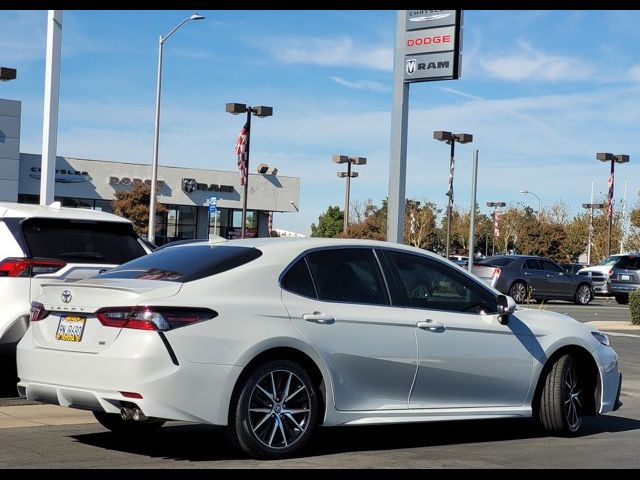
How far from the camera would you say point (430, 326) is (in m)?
8.14

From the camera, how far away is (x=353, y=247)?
8.23 m

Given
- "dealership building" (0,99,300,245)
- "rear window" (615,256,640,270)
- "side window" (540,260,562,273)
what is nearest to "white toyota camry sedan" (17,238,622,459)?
"side window" (540,260,562,273)

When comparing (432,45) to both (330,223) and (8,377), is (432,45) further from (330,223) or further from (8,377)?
(330,223)

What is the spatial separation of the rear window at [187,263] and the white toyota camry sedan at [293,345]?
0.02 m

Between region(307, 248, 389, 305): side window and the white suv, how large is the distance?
2.40 meters

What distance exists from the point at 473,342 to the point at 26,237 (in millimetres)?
4308

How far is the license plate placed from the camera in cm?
730

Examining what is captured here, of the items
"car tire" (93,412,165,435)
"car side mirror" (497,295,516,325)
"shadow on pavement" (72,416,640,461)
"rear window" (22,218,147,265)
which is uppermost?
"rear window" (22,218,147,265)

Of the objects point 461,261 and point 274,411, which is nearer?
point 274,411

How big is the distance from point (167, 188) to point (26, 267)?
51962 mm

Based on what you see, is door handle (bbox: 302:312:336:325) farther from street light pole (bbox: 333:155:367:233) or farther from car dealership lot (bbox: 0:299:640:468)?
street light pole (bbox: 333:155:367:233)

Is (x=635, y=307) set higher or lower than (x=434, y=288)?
lower

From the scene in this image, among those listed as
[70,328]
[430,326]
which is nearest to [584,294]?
[430,326]

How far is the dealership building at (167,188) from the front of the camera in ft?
172
